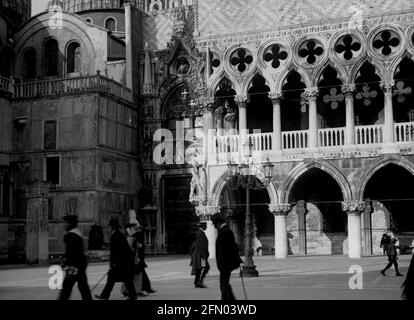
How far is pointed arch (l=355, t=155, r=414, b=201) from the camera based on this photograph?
24.5m

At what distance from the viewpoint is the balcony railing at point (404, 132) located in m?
24.8

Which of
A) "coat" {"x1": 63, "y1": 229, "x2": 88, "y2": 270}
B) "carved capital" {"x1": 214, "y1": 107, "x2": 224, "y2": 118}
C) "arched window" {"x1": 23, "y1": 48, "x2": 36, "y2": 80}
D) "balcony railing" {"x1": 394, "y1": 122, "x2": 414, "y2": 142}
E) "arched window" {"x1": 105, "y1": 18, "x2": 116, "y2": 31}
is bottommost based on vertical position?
"coat" {"x1": 63, "y1": 229, "x2": 88, "y2": 270}

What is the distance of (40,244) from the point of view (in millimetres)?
23641

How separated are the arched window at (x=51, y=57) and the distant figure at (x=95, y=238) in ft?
28.7

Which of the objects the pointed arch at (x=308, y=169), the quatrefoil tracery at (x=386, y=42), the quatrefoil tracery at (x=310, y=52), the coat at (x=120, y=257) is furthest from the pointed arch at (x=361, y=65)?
the coat at (x=120, y=257)

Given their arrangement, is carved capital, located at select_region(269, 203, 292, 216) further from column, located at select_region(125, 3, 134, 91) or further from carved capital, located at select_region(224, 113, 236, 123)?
column, located at select_region(125, 3, 134, 91)

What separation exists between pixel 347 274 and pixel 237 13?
13.1 meters

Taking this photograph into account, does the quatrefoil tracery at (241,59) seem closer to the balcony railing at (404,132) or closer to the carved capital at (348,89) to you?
the carved capital at (348,89)

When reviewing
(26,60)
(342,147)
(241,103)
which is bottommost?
(342,147)

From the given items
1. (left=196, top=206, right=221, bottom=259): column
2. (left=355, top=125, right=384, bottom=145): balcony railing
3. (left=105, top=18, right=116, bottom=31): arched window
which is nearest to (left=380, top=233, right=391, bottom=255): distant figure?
(left=355, top=125, right=384, bottom=145): balcony railing

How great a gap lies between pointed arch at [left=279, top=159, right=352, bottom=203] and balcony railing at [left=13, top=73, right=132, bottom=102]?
8076 mm

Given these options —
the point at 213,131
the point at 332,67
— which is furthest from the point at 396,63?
the point at 213,131
